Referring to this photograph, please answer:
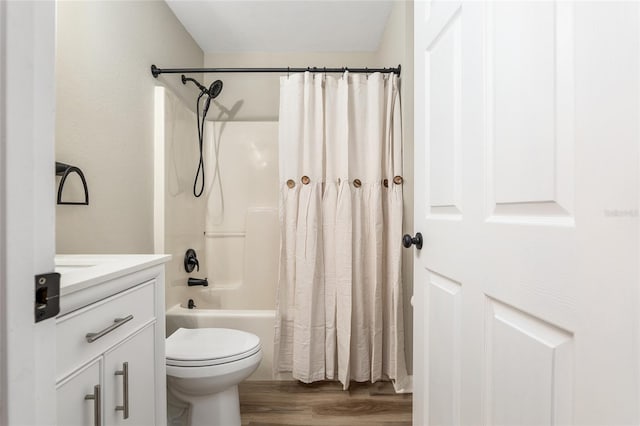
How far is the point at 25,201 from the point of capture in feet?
1.34

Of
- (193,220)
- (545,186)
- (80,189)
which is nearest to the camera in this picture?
(545,186)

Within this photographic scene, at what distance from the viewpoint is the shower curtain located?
6.61ft

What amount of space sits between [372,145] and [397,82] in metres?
0.42

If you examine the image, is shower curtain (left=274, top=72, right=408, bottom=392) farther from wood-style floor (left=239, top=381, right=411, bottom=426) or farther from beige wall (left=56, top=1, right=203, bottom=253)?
beige wall (left=56, top=1, right=203, bottom=253)

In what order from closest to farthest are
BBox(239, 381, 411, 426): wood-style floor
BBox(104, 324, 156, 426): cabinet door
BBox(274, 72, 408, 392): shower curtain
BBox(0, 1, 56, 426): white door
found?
BBox(0, 1, 56, 426): white door
BBox(104, 324, 156, 426): cabinet door
BBox(239, 381, 411, 426): wood-style floor
BBox(274, 72, 408, 392): shower curtain

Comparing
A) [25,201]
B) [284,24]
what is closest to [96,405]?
[25,201]

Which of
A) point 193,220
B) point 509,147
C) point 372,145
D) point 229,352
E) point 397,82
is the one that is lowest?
point 229,352

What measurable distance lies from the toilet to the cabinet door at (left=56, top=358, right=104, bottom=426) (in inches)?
25.9

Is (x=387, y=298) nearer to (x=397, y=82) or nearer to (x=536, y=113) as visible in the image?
(x=397, y=82)

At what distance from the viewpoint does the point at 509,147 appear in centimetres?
69

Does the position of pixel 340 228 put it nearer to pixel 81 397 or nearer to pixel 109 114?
pixel 109 114

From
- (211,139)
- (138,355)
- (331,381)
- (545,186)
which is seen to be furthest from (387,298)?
(211,139)

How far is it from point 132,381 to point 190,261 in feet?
5.11

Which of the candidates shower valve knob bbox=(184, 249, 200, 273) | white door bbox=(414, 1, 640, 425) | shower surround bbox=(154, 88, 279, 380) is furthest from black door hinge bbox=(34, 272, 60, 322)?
shower valve knob bbox=(184, 249, 200, 273)
